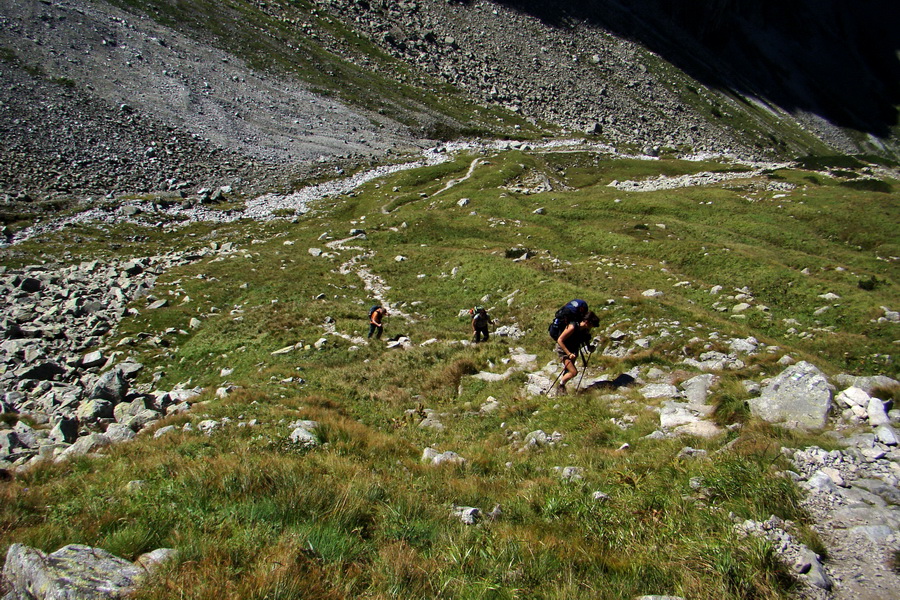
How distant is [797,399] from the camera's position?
860 cm

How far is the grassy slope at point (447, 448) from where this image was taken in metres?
4.38

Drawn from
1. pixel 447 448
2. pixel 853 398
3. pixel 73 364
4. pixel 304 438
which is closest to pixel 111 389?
pixel 73 364

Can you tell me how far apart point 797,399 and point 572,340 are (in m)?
5.35

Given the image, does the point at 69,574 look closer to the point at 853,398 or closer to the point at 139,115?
the point at 853,398

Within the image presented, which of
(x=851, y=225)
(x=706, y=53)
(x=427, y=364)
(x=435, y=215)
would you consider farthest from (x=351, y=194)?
(x=706, y=53)

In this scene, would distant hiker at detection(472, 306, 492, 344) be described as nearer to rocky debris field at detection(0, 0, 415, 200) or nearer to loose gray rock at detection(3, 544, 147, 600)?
loose gray rock at detection(3, 544, 147, 600)

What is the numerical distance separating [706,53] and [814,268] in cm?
18118

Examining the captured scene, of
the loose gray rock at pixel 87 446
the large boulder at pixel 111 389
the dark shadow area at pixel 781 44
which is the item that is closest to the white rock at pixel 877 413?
the loose gray rock at pixel 87 446

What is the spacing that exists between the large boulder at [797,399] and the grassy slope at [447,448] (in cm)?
47

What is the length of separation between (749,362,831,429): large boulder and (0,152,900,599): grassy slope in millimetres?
475

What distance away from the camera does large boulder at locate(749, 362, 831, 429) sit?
8109mm

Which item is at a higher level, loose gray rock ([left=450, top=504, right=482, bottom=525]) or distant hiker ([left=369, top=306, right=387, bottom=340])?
loose gray rock ([left=450, top=504, right=482, bottom=525])

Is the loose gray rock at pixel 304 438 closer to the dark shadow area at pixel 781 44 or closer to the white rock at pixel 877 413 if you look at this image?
the white rock at pixel 877 413

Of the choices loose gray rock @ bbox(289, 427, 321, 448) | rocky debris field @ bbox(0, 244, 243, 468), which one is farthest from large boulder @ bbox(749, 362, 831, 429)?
rocky debris field @ bbox(0, 244, 243, 468)
